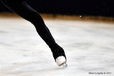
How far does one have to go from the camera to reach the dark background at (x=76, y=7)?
212 inches

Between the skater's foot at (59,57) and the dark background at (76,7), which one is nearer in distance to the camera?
the skater's foot at (59,57)

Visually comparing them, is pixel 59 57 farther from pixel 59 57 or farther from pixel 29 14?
pixel 29 14

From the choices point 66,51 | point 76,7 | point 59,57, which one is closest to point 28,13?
point 59,57

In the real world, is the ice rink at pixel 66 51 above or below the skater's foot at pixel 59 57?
below

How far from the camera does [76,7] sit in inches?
217

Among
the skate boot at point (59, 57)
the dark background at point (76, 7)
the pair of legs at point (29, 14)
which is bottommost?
the dark background at point (76, 7)

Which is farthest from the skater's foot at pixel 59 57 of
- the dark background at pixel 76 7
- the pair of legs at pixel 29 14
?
the dark background at pixel 76 7

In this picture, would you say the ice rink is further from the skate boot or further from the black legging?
the black legging

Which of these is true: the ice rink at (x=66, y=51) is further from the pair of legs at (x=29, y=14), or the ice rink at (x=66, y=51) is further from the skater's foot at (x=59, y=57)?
the pair of legs at (x=29, y=14)

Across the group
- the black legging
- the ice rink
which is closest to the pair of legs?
the black legging

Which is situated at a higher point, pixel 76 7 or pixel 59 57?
pixel 59 57

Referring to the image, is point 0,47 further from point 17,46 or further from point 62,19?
point 62,19

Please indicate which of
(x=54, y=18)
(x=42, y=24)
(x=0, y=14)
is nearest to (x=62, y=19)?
(x=54, y=18)

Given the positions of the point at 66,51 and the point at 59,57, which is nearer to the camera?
the point at 59,57
